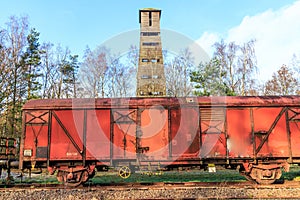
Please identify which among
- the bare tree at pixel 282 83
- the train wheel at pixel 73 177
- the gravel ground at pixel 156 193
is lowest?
the gravel ground at pixel 156 193

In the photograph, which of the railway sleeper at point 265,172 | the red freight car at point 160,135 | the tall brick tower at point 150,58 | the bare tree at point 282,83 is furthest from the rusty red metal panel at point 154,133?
the bare tree at point 282,83

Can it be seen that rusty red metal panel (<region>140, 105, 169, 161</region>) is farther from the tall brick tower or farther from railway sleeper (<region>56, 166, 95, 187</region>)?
the tall brick tower

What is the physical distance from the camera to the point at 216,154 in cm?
977

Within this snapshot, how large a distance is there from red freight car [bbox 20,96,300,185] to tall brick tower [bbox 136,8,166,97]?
1927cm

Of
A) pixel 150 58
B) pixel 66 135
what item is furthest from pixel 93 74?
pixel 66 135

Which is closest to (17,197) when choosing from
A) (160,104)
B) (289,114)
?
(160,104)

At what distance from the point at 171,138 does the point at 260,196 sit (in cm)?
357

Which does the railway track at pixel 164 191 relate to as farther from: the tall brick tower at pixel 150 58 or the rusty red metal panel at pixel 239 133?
the tall brick tower at pixel 150 58

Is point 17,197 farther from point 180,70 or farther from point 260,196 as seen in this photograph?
point 180,70

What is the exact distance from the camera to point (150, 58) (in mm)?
31312

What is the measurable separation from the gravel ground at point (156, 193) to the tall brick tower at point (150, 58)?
20980 millimetres

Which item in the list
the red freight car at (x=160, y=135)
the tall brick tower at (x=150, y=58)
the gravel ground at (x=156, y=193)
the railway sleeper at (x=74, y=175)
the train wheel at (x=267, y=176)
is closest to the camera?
the gravel ground at (x=156, y=193)

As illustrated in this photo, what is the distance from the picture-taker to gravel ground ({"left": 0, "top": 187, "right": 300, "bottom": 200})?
803 cm

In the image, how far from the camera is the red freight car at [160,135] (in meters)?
9.73
